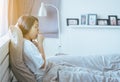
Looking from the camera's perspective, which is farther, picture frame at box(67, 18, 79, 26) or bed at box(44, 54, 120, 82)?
picture frame at box(67, 18, 79, 26)

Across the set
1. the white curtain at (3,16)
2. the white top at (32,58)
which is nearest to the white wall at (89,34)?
the white curtain at (3,16)

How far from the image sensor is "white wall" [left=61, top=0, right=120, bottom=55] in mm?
3455

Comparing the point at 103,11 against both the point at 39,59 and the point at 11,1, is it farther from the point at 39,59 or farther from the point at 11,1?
the point at 39,59

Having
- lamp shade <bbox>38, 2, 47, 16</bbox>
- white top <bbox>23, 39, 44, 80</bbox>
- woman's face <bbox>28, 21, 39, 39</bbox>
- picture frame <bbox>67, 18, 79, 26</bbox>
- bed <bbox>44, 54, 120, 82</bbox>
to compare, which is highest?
lamp shade <bbox>38, 2, 47, 16</bbox>

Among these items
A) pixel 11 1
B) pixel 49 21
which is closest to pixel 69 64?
pixel 49 21

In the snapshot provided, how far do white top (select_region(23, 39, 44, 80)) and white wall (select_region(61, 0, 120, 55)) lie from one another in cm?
168

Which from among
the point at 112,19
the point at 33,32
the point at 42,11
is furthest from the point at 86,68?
the point at 112,19

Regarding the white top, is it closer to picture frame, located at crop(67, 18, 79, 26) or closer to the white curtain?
the white curtain

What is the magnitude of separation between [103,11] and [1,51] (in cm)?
229

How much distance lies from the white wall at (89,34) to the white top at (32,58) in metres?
1.68

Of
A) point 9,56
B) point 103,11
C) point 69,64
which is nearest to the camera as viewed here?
point 9,56

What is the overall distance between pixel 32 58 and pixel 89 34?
182cm

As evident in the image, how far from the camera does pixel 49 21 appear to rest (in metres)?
3.49

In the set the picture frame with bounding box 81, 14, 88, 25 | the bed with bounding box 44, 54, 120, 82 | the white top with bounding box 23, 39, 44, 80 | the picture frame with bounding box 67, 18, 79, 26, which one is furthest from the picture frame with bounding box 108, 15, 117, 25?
the white top with bounding box 23, 39, 44, 80
